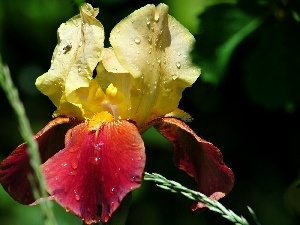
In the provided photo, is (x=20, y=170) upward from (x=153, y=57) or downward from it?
downward

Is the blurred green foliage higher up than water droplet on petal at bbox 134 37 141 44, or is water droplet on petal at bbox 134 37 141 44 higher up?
water droplet on petal at bbox 134 37 141 44

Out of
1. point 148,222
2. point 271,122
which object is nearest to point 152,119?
point 271,122

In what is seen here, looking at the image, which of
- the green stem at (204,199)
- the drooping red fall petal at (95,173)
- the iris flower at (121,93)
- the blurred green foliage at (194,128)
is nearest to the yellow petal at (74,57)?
the iris flower at (121,93)

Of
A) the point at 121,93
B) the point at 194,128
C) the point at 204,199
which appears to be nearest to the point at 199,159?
the point at 121,93

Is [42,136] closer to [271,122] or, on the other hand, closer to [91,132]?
[91,132]

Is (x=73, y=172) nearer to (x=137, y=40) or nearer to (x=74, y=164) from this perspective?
(x=74, y=164)

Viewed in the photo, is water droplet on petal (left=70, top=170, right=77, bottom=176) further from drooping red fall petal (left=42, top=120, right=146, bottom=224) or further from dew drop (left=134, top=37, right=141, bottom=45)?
dew drop (left=134, top=37, right=141, bottom=45)

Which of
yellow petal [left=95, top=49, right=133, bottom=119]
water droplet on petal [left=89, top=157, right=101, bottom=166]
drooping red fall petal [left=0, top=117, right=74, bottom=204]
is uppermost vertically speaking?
yellow petal [left=95, top=49, right=133, bottom=119]

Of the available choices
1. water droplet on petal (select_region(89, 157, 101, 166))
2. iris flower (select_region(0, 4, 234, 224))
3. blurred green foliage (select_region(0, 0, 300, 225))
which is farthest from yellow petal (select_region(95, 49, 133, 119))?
blurred green foliage (select_region(0, 0, 300, 225))
